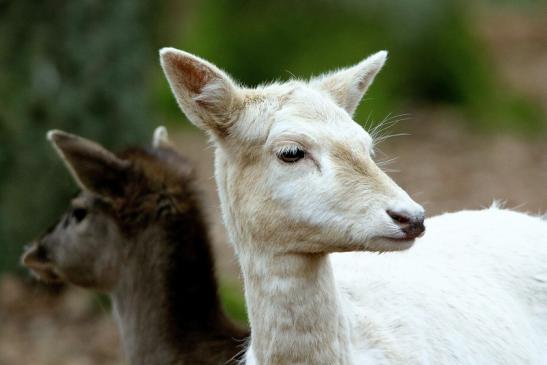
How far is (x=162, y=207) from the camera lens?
664 cm

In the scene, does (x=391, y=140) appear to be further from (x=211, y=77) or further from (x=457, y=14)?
(x=211, y=77)

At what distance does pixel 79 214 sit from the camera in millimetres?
6941

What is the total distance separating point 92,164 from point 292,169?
228 centimetres

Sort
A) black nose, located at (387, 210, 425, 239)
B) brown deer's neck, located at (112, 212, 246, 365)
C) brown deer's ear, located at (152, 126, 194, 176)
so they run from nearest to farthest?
black nose, located at (387, 210, 425, 239) → brown deer's neck, located at (112, 212, 246, 365) → brown deer's ear, located at (152, 126, 194, 176)

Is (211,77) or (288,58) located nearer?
(211,77)

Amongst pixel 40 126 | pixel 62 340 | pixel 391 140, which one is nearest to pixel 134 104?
pixel 40 126

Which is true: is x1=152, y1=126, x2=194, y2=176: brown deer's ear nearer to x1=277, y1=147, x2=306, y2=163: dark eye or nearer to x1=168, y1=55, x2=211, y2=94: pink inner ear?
x1=168, y1=55, x2=211, y2=94: pink inner ear

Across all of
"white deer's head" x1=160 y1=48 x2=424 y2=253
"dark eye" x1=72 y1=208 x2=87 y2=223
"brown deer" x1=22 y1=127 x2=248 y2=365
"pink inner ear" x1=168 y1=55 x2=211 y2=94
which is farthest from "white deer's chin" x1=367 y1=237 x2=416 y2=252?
"dark eye" x1=72 y1=208 x2=87 y2=223

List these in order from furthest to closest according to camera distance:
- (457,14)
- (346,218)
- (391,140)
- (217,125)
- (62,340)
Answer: (457,14), (391,140), (62,340), (217,125), (346,218)

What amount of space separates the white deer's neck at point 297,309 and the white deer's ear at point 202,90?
62 cm

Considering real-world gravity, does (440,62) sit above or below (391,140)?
above

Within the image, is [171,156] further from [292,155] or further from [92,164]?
[292,155]

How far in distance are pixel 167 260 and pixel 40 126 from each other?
4.06m

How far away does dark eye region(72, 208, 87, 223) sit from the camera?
22.7ft
